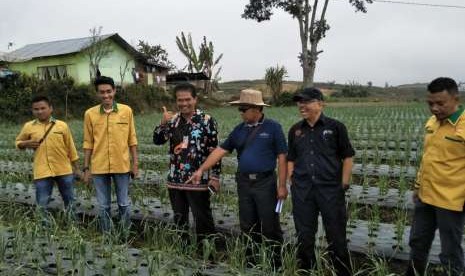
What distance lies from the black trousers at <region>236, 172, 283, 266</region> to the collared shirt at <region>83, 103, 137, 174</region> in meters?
1.14

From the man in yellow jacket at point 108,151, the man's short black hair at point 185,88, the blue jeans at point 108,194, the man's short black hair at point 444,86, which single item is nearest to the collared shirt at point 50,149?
the man in yellow jacket at point 108,151

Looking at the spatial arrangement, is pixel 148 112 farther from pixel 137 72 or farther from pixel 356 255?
pixel 356 255

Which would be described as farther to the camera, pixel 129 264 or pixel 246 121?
pixel 246 121

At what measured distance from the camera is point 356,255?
351 cm

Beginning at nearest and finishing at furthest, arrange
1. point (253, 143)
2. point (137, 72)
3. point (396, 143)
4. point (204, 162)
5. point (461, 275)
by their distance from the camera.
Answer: point (461, 275) → point (253, 143) → point (204, 162) → point (396, 143) → point (137, 72)

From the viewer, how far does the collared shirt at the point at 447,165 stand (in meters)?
2.58

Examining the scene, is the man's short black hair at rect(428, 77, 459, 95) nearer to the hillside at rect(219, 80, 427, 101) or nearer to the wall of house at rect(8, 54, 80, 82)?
the wall of house at rect(8, 54, 80, 82)

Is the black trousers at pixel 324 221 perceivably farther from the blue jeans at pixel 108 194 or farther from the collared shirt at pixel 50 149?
the collared shirt at pixel 50 149

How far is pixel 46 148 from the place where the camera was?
13.5 ft

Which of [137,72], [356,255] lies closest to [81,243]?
[356,255]

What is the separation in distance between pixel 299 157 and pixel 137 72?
85.1ft

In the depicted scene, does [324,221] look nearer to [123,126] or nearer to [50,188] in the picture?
[123,126]

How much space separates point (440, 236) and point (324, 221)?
2.27 feet

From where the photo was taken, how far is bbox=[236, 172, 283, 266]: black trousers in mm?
3213
